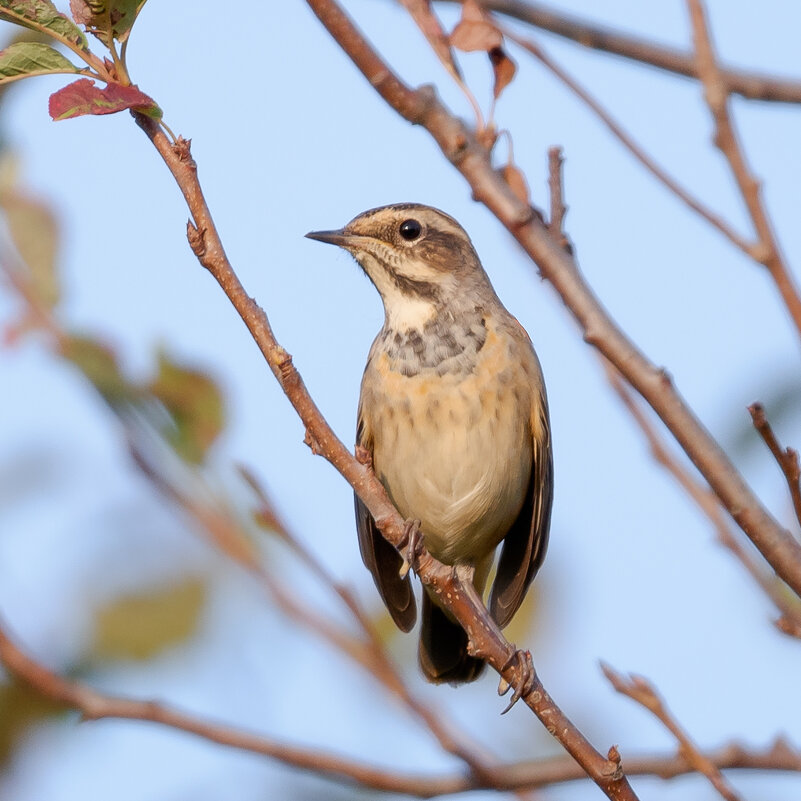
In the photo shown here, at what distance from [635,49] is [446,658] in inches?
143

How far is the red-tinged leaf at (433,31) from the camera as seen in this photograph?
9.37 ft

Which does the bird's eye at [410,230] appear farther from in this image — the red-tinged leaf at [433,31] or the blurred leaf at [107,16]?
the red-tinged leaf at [433,31]

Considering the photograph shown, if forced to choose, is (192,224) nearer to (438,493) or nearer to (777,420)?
(777,420)

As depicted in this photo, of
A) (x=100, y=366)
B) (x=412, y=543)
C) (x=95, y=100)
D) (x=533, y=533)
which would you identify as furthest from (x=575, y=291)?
(x=533, y=533)

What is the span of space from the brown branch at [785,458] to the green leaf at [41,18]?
1871 millimetres

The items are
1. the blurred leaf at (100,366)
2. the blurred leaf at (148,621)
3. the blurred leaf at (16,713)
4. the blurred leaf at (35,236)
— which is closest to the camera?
the blurred leaf at (100,366)

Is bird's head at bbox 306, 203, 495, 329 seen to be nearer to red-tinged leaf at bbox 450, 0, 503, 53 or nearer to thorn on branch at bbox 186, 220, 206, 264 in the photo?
thorn on branch at bbox 186, 220, 206, 264

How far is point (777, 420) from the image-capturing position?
3.18 metres

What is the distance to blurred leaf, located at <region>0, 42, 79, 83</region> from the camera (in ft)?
9.95

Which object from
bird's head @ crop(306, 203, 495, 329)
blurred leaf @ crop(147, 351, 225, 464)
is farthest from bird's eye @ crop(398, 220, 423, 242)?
blurred leaf @ crop(147, 351, 225, 464)

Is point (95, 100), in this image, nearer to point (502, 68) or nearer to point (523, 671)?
point (502, 68)

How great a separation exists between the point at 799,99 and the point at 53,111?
2091 millimetres

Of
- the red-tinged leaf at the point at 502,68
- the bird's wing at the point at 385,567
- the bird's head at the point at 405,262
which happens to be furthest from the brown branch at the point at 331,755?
the bird's head at the point at 405,262

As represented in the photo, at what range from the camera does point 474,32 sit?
9.85 ft
